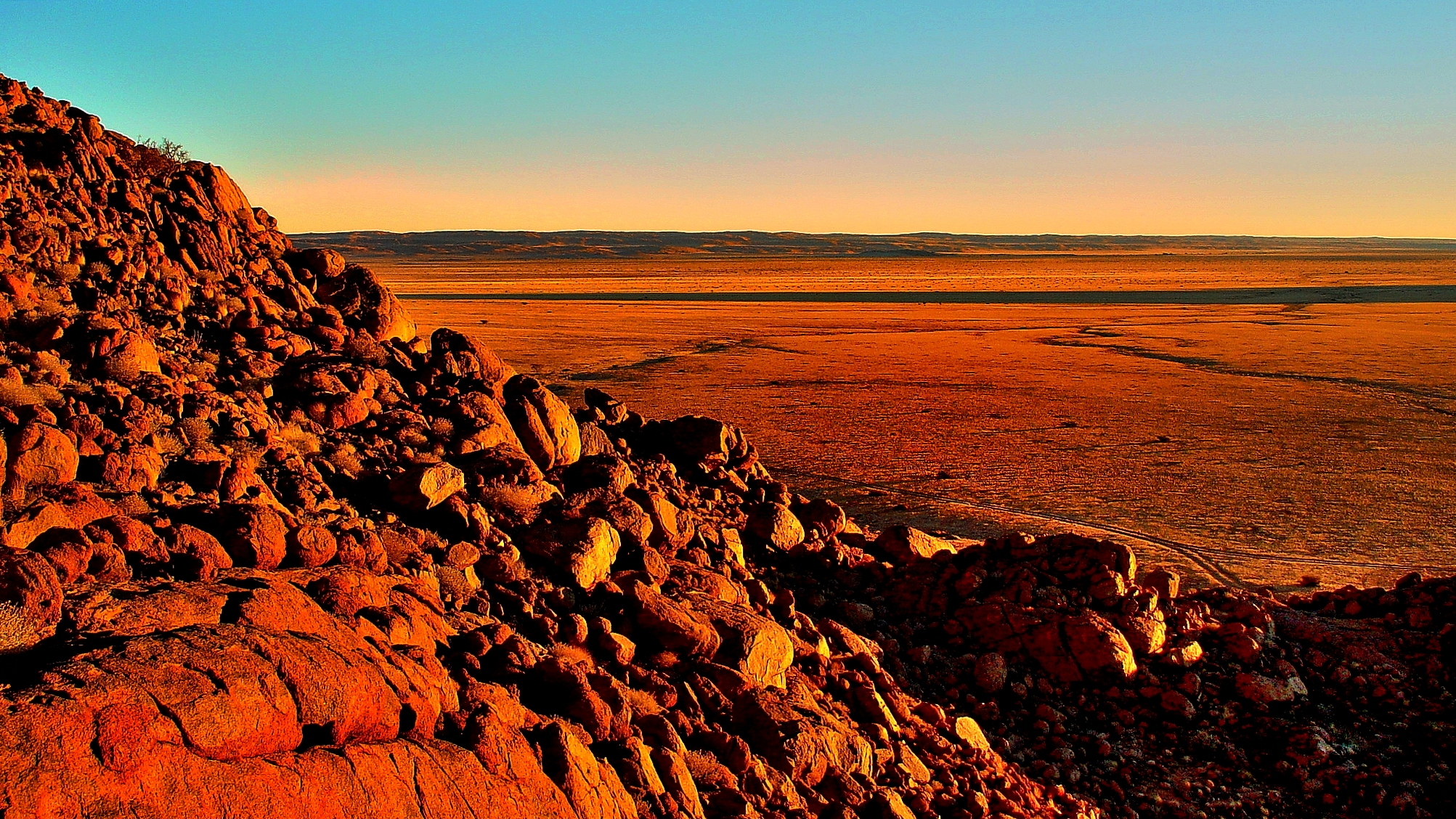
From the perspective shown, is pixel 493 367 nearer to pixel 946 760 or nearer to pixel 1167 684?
pixel 946 760

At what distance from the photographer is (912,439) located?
66.1ft

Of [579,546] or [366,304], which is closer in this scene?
[579,546]

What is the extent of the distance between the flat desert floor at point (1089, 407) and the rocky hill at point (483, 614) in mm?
5276

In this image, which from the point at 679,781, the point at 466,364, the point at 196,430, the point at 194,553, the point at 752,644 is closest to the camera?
the point at 679,781

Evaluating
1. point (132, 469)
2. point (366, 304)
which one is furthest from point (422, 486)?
point (366, 304)

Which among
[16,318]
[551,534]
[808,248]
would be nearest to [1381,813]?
[551,534]

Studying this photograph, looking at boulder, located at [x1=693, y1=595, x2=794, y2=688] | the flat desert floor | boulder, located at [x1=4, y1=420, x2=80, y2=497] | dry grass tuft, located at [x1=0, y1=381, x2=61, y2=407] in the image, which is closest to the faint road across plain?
the flat desert floor

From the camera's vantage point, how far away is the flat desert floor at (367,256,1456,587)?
14227 mm

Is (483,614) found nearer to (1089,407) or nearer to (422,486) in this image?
(422,486)

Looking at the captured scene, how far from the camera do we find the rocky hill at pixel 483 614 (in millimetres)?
3684

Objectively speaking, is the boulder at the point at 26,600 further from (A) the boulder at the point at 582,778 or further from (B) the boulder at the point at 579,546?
(B) the boulder at the point at 579,546

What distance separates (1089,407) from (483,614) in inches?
816

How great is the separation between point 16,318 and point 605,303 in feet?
169

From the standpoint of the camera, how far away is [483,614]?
5.47 m
